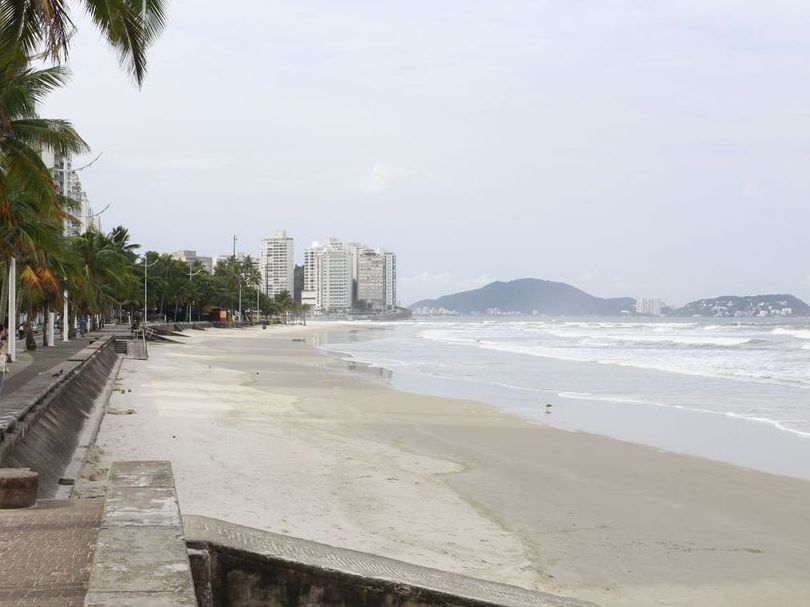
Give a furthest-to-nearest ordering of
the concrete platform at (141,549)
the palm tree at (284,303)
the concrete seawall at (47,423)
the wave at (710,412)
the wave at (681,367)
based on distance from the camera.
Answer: the palm tree at (284,303) < the wave at (681,367) < the wave at (710,412) < the concrete seawall at (47,423) < the concrete platform at (141,549)

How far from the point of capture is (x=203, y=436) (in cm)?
1377

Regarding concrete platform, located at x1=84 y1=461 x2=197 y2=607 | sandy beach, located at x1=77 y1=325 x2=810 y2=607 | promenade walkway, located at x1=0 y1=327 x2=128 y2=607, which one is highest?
concrete platform, located at x1=84 y1=461 x2=197 y2=607

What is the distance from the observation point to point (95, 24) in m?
9.79

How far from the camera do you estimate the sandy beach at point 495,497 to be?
280 inches

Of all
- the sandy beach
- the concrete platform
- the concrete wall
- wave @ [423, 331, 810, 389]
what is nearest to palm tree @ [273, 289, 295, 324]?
wave @ [423, 331, 810, 389]

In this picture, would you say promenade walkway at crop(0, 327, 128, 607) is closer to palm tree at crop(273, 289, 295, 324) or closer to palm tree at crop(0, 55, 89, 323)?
A: palm tree at crop(0, 55, 89, 323)

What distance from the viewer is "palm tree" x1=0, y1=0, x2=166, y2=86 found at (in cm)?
949

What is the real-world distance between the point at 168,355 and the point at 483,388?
64.2ft

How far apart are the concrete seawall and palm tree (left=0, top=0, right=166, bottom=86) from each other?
4271 millimetres

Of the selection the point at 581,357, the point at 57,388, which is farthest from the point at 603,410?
the point at 581,357

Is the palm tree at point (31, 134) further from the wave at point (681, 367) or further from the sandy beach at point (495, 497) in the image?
the wave at point (681, 367)

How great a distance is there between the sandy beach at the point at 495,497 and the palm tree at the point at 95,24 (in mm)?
5057

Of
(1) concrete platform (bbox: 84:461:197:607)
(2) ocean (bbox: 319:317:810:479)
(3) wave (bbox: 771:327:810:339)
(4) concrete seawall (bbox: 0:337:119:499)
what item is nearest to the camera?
(1) concrete platform (bbox: 84:461:197:607)

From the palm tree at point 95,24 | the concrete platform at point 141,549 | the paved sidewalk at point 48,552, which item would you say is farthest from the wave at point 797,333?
the paved sidewalk at point 48,552
